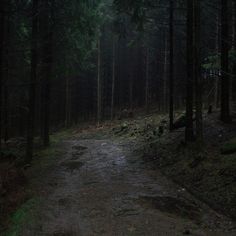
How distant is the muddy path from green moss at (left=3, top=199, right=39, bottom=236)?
0.16 m

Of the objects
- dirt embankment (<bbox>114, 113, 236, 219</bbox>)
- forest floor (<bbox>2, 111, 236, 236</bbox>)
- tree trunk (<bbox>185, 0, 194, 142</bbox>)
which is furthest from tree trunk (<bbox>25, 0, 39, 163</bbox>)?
tree trunk (<bbox>185, 0, 194, 142</bbox>)

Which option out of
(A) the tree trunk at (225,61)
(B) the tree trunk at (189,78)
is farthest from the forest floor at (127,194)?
(A) the tree trunk at (225,61)

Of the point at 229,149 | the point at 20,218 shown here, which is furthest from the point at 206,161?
the point at 20,218

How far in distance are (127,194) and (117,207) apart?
1.45 metres

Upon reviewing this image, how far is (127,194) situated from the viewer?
12.7 m

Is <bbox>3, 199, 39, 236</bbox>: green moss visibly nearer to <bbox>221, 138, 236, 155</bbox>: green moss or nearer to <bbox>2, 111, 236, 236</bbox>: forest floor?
<bbox>2, 111, 236, 236</bbox>: forest floor

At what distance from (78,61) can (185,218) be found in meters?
15.0

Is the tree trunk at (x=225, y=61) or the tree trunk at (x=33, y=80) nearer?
the tree trunk at (x=33, y=80)

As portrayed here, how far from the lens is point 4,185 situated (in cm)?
1334

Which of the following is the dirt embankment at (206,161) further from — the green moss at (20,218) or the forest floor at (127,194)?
the green moss at (20,218)

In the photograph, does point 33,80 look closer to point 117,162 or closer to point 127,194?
point 117,162

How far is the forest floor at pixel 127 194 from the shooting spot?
31.5 ft

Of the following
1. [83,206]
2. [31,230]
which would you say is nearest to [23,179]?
[83,206]

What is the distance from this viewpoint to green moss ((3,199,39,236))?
9.40 meters
